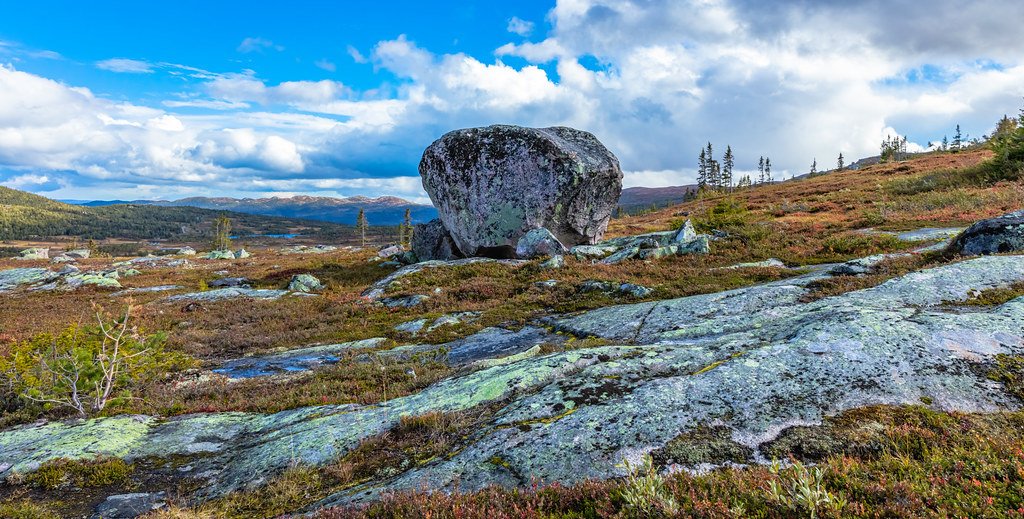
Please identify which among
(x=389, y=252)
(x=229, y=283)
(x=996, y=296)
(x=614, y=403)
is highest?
(x=996, y=296)

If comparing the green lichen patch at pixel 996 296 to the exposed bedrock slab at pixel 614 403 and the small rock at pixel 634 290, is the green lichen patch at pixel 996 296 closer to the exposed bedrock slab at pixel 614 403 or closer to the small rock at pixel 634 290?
the exposed bedrock slab at pixel 614 403

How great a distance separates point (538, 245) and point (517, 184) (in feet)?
16.8

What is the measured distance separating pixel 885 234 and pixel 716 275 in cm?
1371

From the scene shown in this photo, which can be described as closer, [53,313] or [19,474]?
[19,474]

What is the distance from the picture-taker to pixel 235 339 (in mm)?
20469

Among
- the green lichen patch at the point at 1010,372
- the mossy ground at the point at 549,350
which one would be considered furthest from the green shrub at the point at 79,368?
the green lichen patch at the point at 1010,372

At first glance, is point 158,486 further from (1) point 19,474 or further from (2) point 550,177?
(2) point 550,177

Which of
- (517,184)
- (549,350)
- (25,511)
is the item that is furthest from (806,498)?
(517,184)

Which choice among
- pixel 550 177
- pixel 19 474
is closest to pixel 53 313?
pixel 19 474

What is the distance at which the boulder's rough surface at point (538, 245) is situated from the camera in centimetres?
3444

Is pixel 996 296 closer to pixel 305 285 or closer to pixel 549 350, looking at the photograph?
pixel 549 350

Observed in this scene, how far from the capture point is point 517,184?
35781 mm

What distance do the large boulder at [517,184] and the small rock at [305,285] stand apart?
11657 millimetres

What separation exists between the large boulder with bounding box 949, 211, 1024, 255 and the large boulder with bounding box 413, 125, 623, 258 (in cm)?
2192
